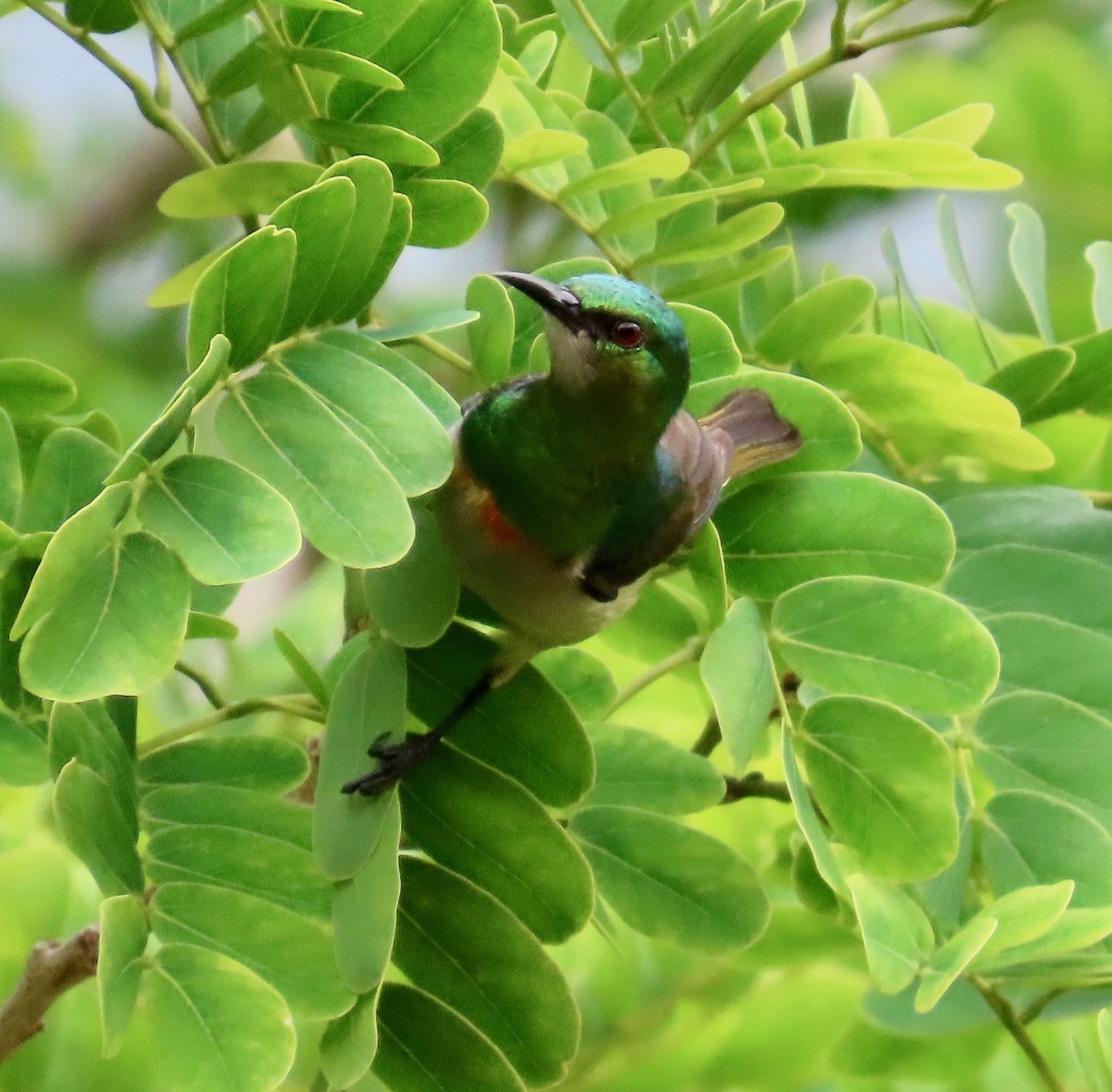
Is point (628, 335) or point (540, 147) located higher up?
point (540, 147)

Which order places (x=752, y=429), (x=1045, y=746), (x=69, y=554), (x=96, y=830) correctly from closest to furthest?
(x=69, y=554)
(x=96, y=830)
(x=1045, y=746)
(x=752, y=429)

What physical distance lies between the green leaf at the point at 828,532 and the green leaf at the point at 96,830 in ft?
1.74

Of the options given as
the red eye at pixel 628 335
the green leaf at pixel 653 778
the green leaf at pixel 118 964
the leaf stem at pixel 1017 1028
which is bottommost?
the leaf stem at pixel 1017 1028

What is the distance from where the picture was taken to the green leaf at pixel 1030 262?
55.7 inches

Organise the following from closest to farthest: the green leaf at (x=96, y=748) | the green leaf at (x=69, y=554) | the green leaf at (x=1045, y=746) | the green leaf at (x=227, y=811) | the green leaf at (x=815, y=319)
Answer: the green leaf at (x=69, y=554), the green leaf at (x=96, y=748), the green leaf at (x=227, y=811), the green leaf at (x=1045, y=746), the green leaf at (x=815, y=319)

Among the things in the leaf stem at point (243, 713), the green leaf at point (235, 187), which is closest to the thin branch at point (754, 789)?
the leaf stem at point (243, 713)

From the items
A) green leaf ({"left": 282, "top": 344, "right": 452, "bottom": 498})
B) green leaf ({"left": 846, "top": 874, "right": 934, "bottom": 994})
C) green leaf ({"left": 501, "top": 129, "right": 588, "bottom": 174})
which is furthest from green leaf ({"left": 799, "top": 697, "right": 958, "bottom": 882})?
green leaf ({"left": 501, "top": 129, "right": 588, "bottom": 174})

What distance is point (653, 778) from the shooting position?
1.17 meters

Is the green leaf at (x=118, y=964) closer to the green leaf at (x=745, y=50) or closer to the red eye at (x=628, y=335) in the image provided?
the red eye at (x=628, y=335)

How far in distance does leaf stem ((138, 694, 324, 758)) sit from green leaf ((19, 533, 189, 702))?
0.74 ft

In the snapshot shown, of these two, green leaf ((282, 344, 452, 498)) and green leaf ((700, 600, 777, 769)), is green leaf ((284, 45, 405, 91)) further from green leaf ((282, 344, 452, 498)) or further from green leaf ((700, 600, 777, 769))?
green leaf ((700, 600, 777, 769))

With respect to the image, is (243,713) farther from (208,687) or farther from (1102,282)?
(1102,282)

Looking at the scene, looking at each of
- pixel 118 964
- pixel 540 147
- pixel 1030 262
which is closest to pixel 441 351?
pixel 540 147

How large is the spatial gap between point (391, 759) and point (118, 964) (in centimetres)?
24
